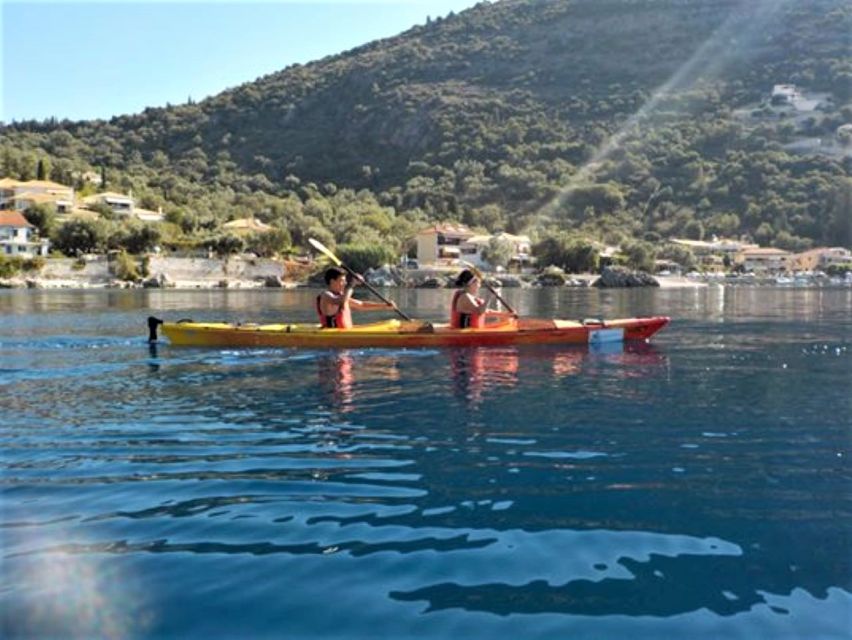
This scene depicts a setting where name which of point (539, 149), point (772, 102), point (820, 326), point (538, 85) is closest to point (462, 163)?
point (539, 149)

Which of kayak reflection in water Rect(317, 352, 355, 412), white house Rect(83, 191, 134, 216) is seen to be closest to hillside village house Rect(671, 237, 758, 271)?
white house Rect(83, 191, 134, 216)

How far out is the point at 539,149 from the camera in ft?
500

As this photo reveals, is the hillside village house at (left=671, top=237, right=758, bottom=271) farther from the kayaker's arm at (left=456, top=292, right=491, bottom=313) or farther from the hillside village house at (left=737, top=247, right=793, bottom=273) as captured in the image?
the kayaker's arm at (left=456, top=292, right=491, bottom=313)

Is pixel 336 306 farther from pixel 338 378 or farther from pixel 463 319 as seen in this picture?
pixel 338 378

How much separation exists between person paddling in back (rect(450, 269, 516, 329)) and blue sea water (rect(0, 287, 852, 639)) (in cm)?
378

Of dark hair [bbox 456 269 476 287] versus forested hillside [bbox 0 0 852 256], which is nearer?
dark hair [bbox 456 269 476 287]

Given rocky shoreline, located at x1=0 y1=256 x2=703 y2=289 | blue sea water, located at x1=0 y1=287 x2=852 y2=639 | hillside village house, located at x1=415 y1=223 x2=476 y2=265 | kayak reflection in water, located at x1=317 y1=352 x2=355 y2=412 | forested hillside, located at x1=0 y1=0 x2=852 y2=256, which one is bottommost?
blue sea water, located at x1=0 y1=287 x2=852 y2=639

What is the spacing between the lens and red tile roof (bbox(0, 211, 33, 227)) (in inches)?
2906

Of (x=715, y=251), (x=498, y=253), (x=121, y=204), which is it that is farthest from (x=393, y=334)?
(x=715, y=251)

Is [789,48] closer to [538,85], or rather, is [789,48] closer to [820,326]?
[538,85]

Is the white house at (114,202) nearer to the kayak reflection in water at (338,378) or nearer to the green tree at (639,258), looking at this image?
the green tree at (639,258)

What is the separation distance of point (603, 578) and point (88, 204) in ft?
325

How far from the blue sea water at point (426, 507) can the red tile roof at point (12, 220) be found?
6774cm

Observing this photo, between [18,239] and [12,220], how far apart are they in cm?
214
